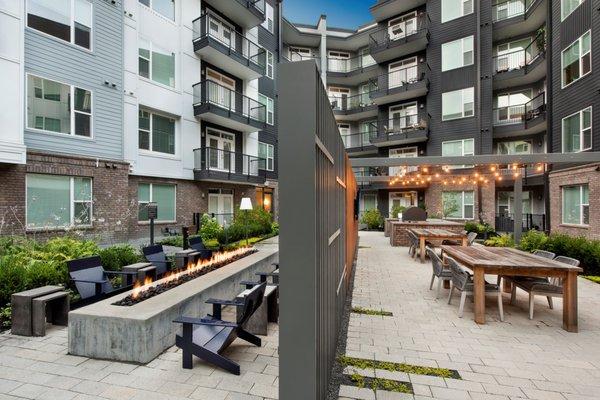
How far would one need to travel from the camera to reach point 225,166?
17.6 meters

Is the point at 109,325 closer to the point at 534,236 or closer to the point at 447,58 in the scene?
the point at 534,236

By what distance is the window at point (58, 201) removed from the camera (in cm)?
973

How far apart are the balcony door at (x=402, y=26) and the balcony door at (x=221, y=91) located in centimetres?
1359

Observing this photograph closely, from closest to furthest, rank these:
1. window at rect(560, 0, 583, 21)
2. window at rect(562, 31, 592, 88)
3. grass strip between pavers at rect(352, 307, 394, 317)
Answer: grass strip between pavers at rect(352, 307, 394, 317), window at rect(562, 31, 592, 88), window at rect(560, 0, 583, 21)

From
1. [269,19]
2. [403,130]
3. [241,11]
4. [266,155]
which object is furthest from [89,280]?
[269,19]

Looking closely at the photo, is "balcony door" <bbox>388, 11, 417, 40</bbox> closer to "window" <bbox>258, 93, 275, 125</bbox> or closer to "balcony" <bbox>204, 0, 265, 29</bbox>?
"window" <bbox>258, 93, 275, 125</bbox>

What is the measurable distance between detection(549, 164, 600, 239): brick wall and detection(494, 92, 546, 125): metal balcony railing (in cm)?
700

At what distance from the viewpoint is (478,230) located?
16484mm

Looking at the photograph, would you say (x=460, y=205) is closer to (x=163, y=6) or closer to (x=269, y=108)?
(x=269, y=108)

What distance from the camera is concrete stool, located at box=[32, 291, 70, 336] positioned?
4387 mm

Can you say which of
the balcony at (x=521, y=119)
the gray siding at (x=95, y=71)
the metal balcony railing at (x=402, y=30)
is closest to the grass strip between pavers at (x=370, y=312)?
the gray siding at (x=95, y=71)

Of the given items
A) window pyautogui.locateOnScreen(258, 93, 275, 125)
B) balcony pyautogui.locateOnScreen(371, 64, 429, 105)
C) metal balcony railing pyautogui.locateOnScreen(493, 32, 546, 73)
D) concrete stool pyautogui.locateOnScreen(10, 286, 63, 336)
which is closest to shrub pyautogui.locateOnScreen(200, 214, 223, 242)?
concrete stool pyautogui.locateOnScreen(10, 286, 63, 336)

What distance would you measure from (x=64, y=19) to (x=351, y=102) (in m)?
22.9

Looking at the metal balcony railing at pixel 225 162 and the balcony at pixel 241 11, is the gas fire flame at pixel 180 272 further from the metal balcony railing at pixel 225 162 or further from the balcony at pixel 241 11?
the balcony at pixel 241 11
